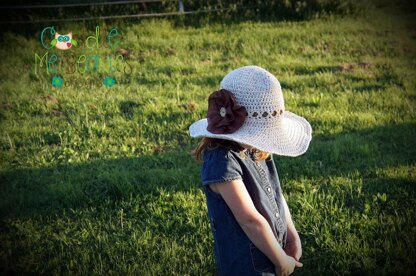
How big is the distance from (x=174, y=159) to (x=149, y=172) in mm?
448

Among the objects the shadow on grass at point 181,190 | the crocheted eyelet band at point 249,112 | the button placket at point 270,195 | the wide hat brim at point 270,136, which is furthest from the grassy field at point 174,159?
the crocheted eyelet band at point 249,112

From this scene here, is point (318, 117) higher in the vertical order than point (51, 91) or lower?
lower

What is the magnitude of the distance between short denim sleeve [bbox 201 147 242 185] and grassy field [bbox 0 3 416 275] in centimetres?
136

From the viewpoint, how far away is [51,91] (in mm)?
6840

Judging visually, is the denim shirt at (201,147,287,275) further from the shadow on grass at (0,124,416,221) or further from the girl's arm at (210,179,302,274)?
the shadow on grass at (0,124,416,221)

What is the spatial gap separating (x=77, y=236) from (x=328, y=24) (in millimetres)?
8360

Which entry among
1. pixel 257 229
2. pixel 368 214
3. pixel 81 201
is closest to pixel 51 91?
pixel 81 201

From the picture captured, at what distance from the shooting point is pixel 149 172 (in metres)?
4.40

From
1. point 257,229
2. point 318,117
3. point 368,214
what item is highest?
point 257,229

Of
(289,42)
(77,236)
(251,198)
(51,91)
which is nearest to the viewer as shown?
(251,198)

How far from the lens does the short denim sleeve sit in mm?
2049

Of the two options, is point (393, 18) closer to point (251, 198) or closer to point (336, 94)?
point (336, 94)

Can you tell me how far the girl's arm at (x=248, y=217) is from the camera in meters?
2.02

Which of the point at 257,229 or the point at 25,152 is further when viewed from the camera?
the point at 25,152
